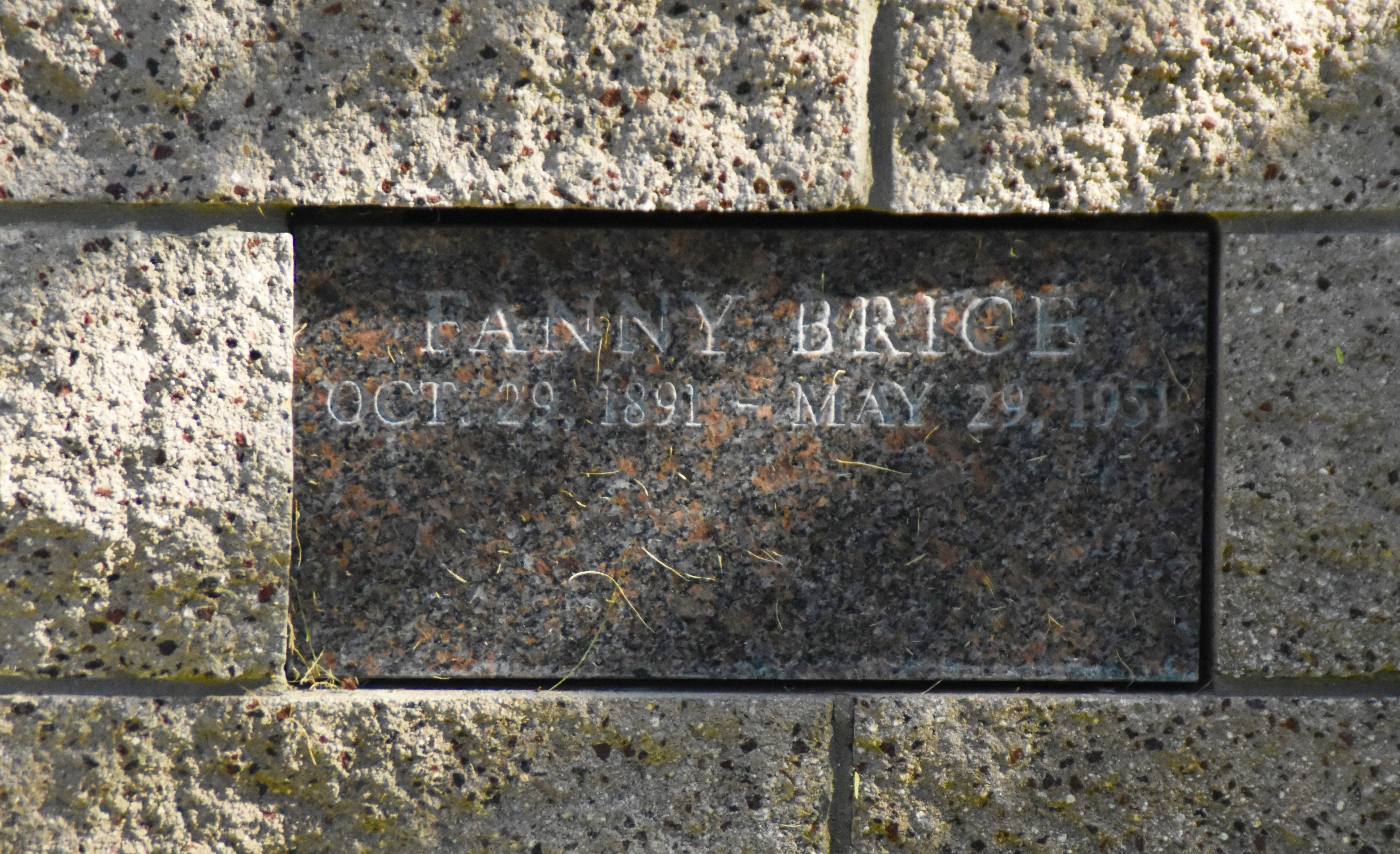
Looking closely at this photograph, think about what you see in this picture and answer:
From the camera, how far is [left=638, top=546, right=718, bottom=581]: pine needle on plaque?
1575mm

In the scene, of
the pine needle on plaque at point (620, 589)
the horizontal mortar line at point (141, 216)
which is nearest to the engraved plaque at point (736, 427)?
the pine needle on plaque at point (620, 589)

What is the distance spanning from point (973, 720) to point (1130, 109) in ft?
4.05

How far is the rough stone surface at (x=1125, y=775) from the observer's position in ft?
5.02

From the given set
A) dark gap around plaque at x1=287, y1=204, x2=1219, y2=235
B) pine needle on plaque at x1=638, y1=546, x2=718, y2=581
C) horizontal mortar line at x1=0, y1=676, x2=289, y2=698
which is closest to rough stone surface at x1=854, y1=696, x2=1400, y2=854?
pine needle on plaque at x1=638, y1=546, x2=718, y2=581

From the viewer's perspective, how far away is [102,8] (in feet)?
4.86

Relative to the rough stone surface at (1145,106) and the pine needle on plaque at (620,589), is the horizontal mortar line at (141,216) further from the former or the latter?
the rough stone surface at (1145,106)

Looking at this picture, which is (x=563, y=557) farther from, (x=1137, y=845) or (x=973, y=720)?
(x=1137, y=845)

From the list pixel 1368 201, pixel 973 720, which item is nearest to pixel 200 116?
pixel 973 720

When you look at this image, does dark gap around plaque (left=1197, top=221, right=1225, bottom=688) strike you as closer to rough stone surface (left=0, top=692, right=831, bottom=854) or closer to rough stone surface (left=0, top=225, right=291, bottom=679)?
rough stone surface (left=0, top=692, right=831, bottom=854)

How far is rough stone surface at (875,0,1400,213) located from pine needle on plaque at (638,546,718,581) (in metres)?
0.82

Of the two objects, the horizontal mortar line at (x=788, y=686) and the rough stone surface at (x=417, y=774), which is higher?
the horizontal mortar line at (x=788, y=686)

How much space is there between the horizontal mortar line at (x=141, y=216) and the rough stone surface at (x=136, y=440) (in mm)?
22

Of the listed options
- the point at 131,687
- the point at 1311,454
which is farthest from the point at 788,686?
the point at 131,687

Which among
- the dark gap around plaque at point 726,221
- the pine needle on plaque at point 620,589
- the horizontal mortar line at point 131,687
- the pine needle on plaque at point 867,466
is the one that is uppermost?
the dark gap around plaque at point 726,221
